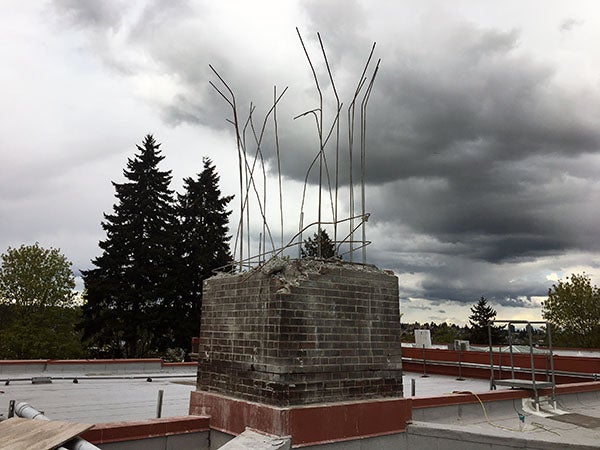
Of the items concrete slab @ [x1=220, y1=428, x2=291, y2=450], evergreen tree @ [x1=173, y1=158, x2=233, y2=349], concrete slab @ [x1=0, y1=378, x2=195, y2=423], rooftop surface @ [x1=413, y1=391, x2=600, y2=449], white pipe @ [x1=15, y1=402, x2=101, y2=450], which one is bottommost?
concrete slab @ [x1=0, y1=378, x2=195, y2=423]

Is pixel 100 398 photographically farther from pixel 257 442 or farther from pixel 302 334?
pixel 302 334

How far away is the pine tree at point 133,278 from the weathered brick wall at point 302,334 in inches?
1086

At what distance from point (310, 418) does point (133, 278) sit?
98.3 feet

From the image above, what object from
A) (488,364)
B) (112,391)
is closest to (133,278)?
(112,391)

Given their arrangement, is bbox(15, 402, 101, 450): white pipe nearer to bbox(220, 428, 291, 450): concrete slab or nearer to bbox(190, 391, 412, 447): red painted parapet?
bbox(220, 428, 291, 450): concrete slab

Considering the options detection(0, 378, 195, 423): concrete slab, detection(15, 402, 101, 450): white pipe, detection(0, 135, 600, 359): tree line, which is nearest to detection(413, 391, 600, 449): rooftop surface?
detection(15, 402, 101, 450): white pipe

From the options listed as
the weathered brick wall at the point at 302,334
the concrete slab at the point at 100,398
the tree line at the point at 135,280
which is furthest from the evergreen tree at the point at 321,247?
the tree line at the point at 135,280

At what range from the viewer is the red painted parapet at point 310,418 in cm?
599

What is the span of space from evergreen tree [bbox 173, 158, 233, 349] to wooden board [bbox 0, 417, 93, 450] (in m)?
27.4

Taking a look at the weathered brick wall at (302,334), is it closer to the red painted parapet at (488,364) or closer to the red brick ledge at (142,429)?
the red brick ledge at (142,429)

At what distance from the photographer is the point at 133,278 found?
110 ft

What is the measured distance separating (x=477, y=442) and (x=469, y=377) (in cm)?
1358

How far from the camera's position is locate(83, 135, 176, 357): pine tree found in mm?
32906

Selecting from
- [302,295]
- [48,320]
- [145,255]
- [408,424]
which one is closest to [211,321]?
[302,295]
